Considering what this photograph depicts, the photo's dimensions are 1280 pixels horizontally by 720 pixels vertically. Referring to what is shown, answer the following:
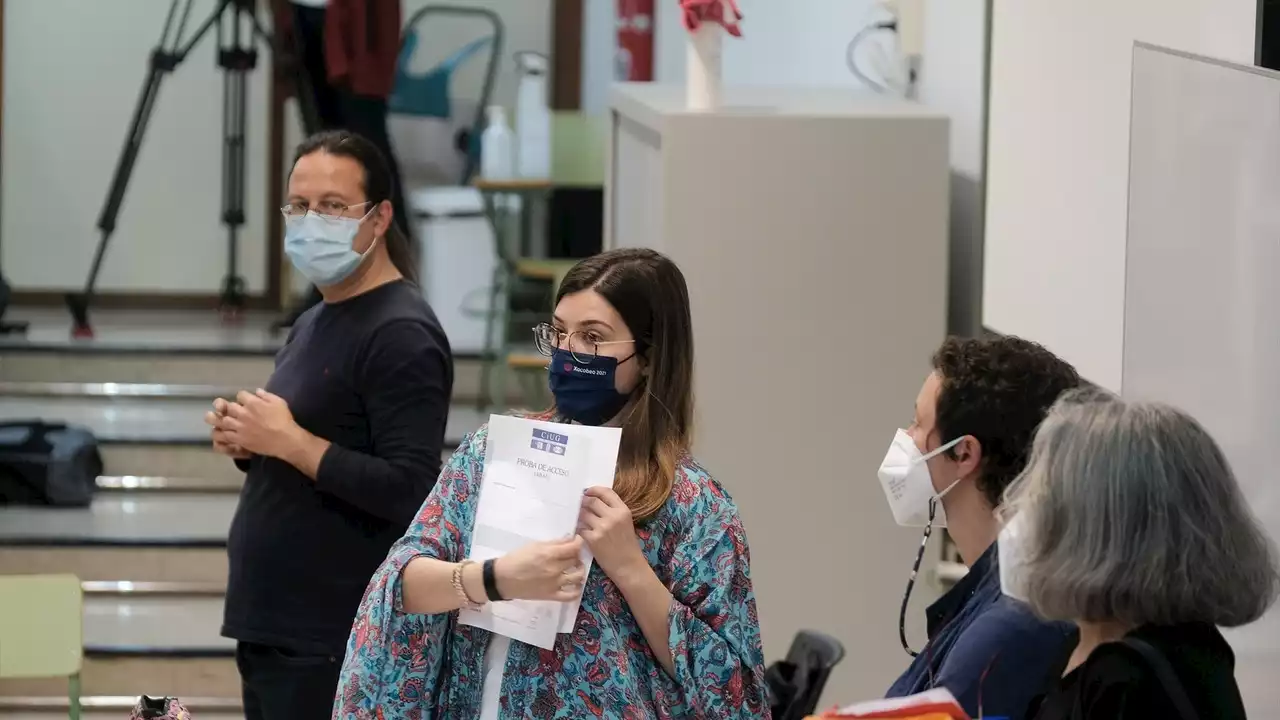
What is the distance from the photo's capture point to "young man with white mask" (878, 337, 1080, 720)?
1.78 meters

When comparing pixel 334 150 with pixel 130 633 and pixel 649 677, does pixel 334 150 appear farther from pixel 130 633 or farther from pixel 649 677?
pixel 130 633

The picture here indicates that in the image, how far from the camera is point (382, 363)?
8.79 feet

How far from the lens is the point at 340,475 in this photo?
2.65m

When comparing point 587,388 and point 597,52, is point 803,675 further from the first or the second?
point 597,52

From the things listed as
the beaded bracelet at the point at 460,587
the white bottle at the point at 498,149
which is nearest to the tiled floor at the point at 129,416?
the white bottle at the point at 498,149

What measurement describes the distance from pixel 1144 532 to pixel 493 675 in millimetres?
783

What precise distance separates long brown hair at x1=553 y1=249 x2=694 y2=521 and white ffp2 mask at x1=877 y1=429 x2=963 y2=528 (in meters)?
0.25

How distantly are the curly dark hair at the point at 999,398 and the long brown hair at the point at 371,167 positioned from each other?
125cm

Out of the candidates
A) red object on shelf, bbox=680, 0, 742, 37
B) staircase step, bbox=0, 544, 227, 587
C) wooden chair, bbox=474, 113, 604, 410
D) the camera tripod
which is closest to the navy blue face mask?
red object on shelf, bbox=680, 0, 742, 37

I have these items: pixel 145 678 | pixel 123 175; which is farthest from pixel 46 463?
pixel 123 175

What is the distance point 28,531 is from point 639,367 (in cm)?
385

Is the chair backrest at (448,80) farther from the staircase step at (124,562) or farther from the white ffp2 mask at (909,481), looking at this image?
the white ffp2 mask at (909,481)

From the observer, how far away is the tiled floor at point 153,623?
16.4 ft

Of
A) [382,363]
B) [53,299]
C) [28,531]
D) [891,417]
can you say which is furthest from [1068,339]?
[53,299]
